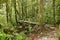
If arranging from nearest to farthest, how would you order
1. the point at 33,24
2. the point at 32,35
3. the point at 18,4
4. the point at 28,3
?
the point at 32,35, the point at 33,24, the point at 18,4, the point at 28,3

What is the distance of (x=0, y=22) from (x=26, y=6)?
22.0 ft

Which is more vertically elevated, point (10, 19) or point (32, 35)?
point (10, 19)

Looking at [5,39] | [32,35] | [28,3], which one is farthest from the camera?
[28,3]

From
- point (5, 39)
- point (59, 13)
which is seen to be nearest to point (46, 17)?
point (59, 13)

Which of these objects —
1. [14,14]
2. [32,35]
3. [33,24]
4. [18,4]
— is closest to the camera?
[32,35]

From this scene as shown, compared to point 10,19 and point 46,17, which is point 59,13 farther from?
point 10,19

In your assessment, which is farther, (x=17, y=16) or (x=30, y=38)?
(x=17, y=16)

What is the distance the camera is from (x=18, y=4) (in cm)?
1694

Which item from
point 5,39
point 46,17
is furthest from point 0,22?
point 46,17

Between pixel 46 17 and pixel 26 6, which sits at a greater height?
pixel 26 6

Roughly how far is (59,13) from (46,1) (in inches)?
91.3

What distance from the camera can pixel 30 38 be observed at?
446 inches

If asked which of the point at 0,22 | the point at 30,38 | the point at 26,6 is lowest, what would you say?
the point at 30,38

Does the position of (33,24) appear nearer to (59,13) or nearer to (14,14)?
(14,14)
